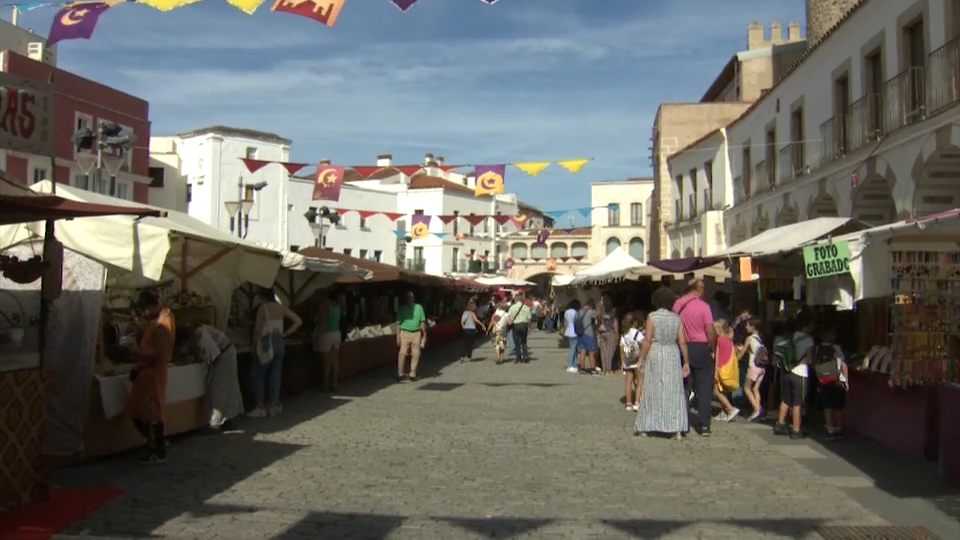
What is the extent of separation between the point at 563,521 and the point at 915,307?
3989mm

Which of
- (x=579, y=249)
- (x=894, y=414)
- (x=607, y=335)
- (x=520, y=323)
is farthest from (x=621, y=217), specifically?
(x=894, y=414)

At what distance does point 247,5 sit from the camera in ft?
32.4

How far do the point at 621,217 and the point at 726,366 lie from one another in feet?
186

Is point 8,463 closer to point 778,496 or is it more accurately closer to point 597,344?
point 778,496

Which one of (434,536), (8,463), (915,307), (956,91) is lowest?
(434,536)

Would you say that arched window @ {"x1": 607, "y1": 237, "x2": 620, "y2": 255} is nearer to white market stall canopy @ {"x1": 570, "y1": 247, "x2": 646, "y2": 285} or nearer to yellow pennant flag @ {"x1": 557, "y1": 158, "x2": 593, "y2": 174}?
white market stall canopy @ {"x1": 570, "y1": 247, "x2": 646, "y2": 285}

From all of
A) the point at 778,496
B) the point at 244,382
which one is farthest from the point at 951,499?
the point at 244,382

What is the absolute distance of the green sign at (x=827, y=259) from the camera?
8.77 meters

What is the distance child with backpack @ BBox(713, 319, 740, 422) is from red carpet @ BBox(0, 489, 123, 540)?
786 cm

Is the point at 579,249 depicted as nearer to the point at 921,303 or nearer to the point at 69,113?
the point at 69,113

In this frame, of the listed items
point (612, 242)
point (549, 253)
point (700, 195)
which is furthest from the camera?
point (549, 253)

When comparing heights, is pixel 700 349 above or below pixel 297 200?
below

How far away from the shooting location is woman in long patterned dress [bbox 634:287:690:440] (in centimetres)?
1040

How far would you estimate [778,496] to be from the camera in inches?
300
